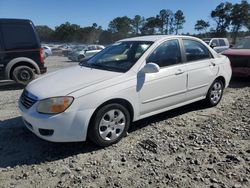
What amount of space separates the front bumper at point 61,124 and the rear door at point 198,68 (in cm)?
232

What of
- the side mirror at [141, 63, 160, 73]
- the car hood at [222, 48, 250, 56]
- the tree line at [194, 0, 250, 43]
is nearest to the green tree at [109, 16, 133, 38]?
the tree line at [194, 0, 250, 43]

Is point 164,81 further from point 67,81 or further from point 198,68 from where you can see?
point 67,81

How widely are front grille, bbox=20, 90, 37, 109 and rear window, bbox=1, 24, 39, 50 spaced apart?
4.94m

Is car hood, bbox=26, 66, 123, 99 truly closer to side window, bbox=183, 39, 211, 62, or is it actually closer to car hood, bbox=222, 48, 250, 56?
side window, bbox=183, 39, 211, 62

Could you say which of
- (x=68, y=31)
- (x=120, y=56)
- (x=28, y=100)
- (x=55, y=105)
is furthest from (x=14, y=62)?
(x=68, y=31)

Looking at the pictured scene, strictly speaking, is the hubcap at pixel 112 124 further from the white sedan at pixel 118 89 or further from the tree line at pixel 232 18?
the tree line at pixel 232 18

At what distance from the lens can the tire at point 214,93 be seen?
18.7 feet

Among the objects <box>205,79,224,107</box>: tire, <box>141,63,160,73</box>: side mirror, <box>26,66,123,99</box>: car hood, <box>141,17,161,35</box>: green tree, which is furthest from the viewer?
<box>141,17,161,35</box>: green tree

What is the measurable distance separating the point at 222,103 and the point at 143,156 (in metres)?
3.26

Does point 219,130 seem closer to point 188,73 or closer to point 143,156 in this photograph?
point 188,73

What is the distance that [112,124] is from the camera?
4035 mm

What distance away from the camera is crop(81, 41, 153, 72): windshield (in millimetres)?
4504

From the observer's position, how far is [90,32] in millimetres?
80312

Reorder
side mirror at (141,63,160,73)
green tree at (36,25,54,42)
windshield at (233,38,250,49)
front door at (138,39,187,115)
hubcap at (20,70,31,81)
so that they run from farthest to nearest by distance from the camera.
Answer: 1. green tree at (36,25,54,42)
2. windshield at (233,38,250,49)
3. hubcap at (20,70,31,81)
4. front door at (138,39,187,115)
5. side mirror at (141,63,160,73)
